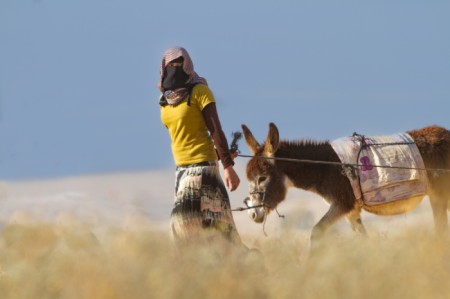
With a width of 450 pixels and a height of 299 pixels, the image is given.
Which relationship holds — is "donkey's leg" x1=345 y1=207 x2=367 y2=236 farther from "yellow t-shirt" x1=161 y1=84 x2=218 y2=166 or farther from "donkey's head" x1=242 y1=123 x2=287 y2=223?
"yellow t-shirt" x1=161 y1=84 x2=218 y2=166

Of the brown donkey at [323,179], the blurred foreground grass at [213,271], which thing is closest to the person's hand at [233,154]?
the blurred foreground grass at [213,271]

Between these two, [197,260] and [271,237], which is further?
[271,237]

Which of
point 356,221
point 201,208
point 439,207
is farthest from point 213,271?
point 439,207

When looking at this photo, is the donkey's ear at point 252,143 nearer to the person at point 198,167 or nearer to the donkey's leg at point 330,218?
the donkey's leg at point 330,218

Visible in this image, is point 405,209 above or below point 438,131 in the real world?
below

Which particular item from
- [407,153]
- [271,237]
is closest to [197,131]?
[271,237]

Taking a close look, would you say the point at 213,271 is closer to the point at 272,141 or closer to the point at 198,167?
the point at 198,167

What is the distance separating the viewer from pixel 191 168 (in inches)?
244

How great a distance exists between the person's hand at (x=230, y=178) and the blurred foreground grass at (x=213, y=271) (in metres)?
0.46

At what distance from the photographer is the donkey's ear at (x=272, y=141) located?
9.41 m

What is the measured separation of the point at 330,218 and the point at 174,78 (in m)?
3.81

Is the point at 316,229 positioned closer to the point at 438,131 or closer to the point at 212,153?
the point at 438,131

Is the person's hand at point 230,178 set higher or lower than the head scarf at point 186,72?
lower

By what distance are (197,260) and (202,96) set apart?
1390mm
